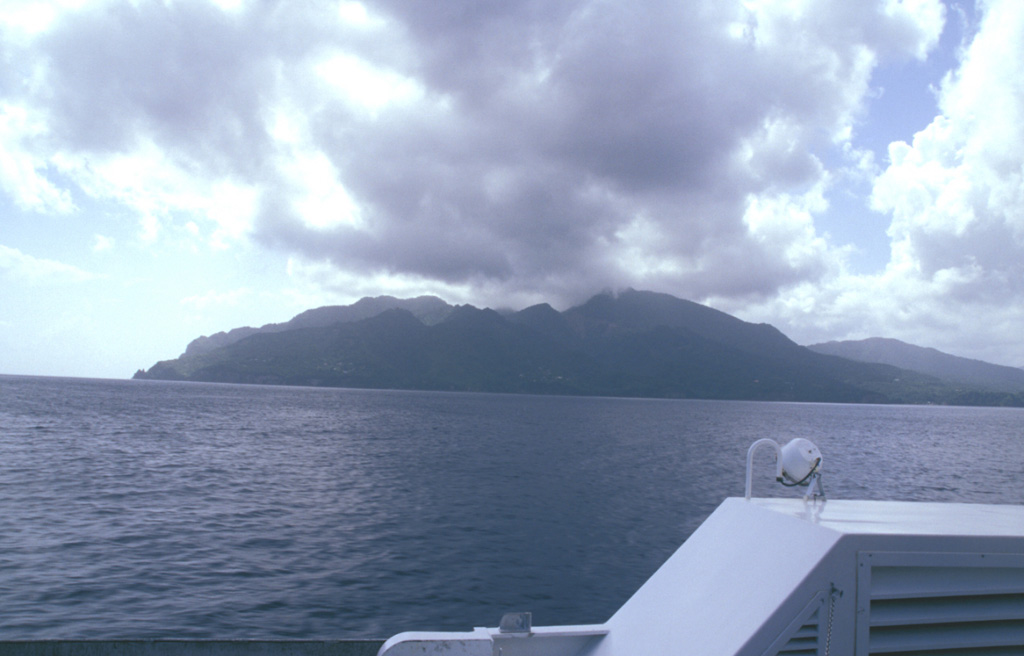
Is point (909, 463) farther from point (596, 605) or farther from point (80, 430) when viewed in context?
point (80, 430)

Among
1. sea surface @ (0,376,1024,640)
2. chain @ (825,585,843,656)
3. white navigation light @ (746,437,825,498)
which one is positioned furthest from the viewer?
sea surface @ (0,376,1024,640)

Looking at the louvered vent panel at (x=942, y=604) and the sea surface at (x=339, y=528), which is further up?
the louvered vent panel at (x=942, y=604)

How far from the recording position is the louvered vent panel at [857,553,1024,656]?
4695mm

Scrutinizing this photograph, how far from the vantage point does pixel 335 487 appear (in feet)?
124

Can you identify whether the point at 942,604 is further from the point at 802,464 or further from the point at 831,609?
the point at 802,464

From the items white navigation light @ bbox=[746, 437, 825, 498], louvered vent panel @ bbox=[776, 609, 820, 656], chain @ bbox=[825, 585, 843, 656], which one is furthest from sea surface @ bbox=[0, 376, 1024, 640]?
white navigation light @ bbox=[746, 437, 825, 498]

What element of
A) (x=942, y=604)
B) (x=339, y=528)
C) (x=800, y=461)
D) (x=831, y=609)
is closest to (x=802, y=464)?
(x=800, y=461)

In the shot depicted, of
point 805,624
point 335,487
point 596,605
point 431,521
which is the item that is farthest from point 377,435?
point 805,624

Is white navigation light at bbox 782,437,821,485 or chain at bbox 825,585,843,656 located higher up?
white navigation light at bbox 782,437,821,485

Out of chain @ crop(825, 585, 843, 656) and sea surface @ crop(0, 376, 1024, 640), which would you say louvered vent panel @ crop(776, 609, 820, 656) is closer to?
chain @ crop(825, 585, 843, 656)

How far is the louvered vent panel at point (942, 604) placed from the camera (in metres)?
4.70

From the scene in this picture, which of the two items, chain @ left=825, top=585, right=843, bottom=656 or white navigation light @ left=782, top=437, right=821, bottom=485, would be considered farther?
white navigation light @ left=782, top=437, right=821, bottom=485

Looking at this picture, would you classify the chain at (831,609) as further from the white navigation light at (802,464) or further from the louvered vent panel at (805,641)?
the white navigation light at (802,464)

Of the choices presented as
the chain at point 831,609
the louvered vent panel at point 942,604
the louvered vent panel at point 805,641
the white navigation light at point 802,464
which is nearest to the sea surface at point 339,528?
the louvered vent panel at point 805,641
